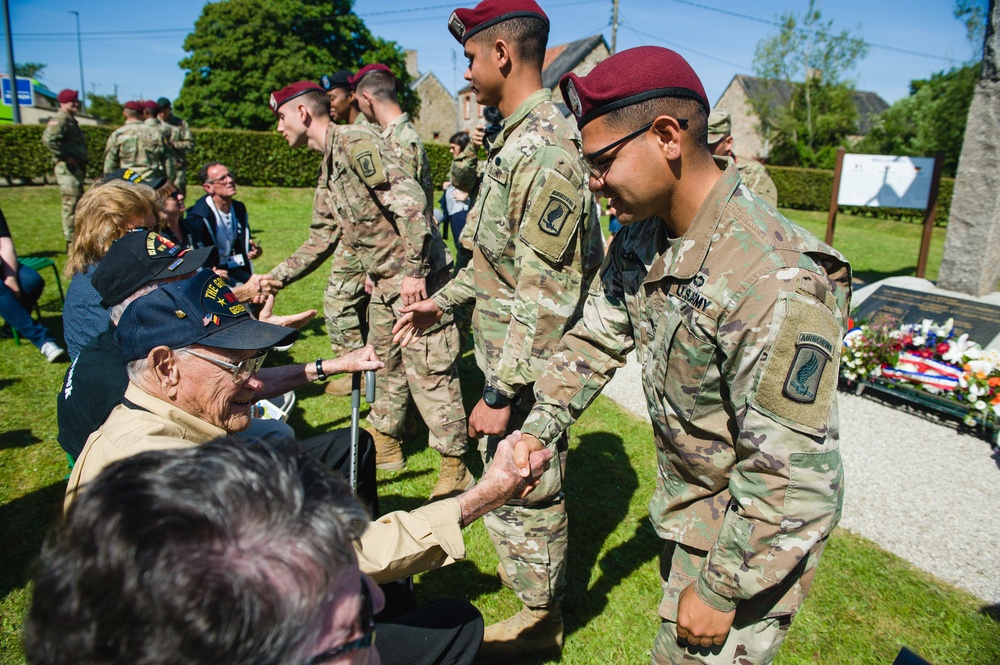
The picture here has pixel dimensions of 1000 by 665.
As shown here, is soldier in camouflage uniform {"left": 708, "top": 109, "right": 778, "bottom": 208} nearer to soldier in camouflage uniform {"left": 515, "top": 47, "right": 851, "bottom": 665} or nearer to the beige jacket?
soldier in camouflage uniform {"left": 515, "top": 47, "right": 851, "bottom": 665}

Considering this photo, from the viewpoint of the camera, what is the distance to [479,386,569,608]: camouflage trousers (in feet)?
9.13

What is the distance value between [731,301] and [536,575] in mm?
1751

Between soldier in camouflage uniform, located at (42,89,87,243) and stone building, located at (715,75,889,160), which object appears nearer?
soldier in camouflage uniform, located at (42,89,87,243)

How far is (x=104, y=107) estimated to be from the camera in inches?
2876

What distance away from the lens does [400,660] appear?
Result: 1.79 metres

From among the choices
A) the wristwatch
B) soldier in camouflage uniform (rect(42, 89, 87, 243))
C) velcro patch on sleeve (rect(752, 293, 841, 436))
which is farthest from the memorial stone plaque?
soldier in camouflage uniform (rect(42, 89, 87, 243))

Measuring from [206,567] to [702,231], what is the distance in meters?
1.54

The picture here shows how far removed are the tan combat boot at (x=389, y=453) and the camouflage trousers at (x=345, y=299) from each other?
1.24 metres

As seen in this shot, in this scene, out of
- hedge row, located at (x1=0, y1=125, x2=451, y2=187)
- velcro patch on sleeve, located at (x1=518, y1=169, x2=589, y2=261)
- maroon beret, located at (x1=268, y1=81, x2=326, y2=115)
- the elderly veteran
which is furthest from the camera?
hedge row, located at (x1=0, y1=125, x2=451, y2=187)

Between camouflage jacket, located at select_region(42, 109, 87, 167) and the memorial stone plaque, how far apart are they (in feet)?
41.4

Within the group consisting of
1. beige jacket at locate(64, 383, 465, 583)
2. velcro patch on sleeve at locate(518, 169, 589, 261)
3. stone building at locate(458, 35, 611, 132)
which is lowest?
beige jacket at locate(64, 383, 465, 583)

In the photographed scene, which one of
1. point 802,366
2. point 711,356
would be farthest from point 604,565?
point 802,366

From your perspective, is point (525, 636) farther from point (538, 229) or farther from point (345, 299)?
point (345, 299)

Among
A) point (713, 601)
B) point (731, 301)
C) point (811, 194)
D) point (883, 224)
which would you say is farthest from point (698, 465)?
point (811, 194)
